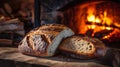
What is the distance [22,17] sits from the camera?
276cm

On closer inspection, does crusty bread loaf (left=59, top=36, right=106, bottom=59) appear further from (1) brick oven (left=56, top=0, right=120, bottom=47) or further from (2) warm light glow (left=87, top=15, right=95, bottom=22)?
(2) warm light glow (left=87, top=15, right=95, bottom=22)

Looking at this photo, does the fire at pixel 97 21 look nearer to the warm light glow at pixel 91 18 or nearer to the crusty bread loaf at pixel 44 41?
the warm light glow at pixel 91 18

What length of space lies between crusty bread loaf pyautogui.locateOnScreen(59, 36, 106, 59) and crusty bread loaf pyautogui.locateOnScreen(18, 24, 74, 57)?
2.4 inches

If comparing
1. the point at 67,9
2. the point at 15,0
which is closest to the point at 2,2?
the point at 15,0

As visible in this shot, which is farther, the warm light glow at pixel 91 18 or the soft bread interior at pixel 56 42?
the warm light glow at pixel 91 18

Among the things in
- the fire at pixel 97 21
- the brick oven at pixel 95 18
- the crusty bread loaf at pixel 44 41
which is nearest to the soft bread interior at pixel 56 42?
the crusty bread loaf at pixel 44 41

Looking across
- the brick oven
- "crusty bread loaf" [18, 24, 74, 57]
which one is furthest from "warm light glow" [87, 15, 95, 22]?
"crusty bread loaf" [18, 24, 74, 57]

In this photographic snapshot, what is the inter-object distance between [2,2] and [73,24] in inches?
43.1

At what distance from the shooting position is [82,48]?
1432 millimetres

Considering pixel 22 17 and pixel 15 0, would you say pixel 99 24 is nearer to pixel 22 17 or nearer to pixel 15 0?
pixel 22 17

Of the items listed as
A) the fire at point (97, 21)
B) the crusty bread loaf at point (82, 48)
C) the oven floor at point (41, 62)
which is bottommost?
the oven floor at point (41, 62)

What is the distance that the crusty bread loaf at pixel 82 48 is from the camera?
142 cm

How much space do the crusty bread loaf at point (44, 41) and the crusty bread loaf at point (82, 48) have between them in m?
0.06

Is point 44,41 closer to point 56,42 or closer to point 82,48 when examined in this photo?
point 56,42
